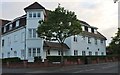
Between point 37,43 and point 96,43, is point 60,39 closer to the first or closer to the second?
point 37,43

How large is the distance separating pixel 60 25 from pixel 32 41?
1117 centimetres

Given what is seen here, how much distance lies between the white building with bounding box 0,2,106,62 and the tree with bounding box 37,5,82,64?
29.5 feet

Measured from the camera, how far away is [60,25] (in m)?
35.9

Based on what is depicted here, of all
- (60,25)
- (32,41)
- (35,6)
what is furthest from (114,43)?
(60,25)

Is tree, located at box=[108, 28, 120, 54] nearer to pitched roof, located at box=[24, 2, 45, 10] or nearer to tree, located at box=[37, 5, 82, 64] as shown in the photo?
pitched roof, located at box=[24, 2, 45, 10]

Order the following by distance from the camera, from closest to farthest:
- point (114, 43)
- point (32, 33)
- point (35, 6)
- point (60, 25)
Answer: point (60, 25) → point (32, 33) → point (35, 6) → point (114, 43)

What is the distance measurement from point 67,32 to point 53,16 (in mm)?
2943

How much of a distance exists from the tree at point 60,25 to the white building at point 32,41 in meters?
8.98

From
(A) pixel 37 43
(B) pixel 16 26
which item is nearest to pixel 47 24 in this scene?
(A) pixel 37 43

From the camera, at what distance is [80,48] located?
182ft

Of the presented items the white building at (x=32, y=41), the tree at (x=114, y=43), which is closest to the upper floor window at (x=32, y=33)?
the white building at (x=32, y=41)

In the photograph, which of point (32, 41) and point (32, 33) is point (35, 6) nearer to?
point (32, 33)

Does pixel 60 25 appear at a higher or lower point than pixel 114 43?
higher

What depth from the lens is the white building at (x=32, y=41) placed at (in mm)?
45531
